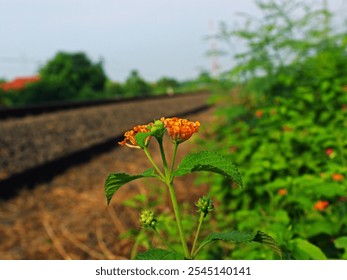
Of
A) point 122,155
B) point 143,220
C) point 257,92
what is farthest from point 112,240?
point 122,155

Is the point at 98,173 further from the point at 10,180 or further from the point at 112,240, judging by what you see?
the point at 112,240

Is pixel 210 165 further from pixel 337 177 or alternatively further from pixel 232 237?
pixel 337 177

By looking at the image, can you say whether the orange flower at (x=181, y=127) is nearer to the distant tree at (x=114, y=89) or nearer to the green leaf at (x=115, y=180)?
the green leaf at (x=115, y=180)

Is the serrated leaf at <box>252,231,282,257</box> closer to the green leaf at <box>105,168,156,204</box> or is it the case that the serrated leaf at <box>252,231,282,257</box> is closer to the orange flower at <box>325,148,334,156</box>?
the green leaf at <box>105,168,156,204</box>

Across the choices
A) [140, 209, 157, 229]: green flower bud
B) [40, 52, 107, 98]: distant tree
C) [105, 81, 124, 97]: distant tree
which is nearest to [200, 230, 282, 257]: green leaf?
[140, 209, 157, 229]: green flower bud

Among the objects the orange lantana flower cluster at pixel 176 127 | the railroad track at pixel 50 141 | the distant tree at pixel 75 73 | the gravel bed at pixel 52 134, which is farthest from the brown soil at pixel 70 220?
the distant tree at pixel 75 73
